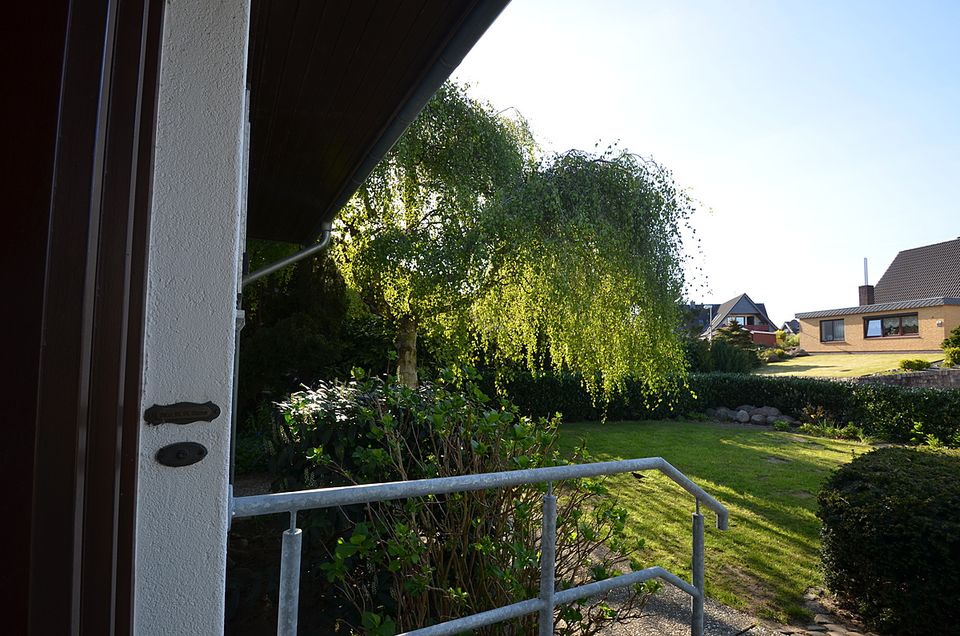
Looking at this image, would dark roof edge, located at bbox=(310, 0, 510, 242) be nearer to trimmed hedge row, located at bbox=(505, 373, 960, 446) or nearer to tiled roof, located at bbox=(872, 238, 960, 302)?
trimmed hedge row, located at bbox=(505, 373, 960, 446)

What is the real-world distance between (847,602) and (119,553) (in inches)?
162

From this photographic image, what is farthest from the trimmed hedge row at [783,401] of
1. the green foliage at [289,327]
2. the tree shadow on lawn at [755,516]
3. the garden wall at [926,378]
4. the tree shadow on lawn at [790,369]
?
the tree shadow on lawn at [790,369]

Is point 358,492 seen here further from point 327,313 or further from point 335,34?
point 327,313

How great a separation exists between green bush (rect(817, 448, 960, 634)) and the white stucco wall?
3.45m

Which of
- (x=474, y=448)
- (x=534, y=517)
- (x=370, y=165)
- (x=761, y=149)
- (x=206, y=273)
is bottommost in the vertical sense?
(x=534, y=517)

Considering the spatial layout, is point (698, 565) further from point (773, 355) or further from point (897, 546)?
point (773, 355)

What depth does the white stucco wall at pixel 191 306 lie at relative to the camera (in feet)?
3.05

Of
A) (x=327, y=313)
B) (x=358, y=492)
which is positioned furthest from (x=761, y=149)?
(x=358, y=492)

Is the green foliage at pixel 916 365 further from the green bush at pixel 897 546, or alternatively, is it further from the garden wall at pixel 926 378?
the green bush at pixel 897 546

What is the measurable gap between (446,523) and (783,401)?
12.6 metres

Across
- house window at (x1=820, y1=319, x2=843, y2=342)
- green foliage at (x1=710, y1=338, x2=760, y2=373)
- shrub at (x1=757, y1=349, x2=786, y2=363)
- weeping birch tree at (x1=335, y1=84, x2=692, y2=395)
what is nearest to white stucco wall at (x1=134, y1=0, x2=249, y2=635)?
weeping birch tree at (x1=335, y1=84, x2=692, y2=395)

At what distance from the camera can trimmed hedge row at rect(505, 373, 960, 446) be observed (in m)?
9.98

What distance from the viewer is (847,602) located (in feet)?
11.2

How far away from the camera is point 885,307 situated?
24250 millimetres
